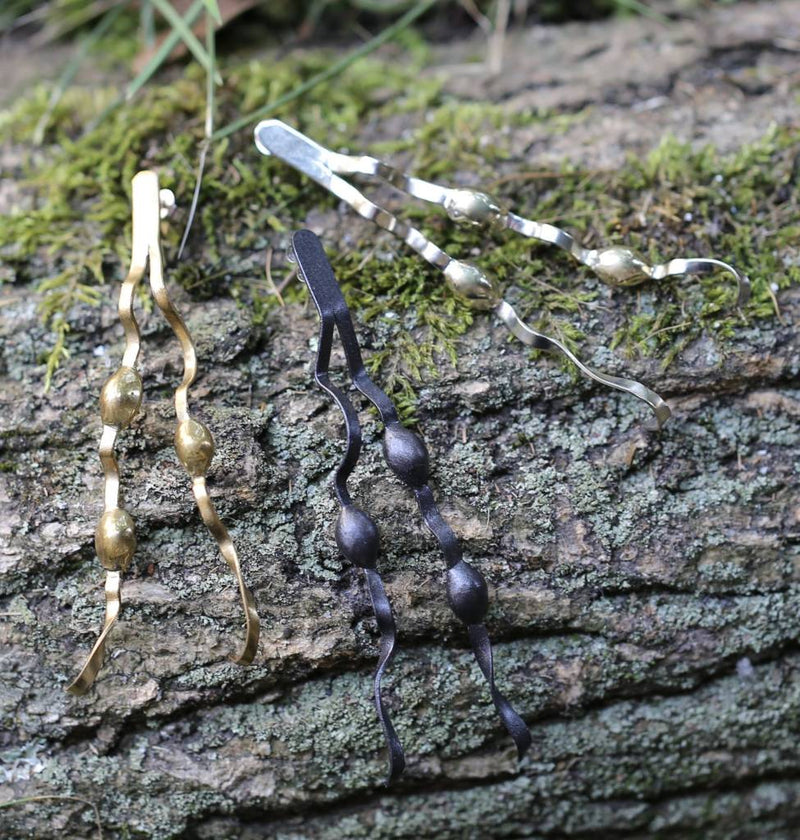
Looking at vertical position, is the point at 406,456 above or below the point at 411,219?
below

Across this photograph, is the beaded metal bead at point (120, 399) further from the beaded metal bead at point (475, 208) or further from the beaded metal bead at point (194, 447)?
the beaded metal bead at point (475, 208)

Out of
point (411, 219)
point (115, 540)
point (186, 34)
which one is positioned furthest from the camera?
point (186, 34)

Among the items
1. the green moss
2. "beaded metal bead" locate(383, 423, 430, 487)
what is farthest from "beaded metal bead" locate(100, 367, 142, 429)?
"beaded metal bead" locate(383, 423, 430, 487)

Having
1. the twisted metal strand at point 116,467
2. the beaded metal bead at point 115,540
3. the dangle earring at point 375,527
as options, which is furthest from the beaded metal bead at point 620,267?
the beaded metal bead at point 115,540

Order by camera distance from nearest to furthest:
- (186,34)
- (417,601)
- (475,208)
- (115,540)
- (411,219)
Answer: (115,540) → (417,601) → (475,208) → (411,219) → (186,34)

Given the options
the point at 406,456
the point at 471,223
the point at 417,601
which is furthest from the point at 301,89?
the point at 417,601

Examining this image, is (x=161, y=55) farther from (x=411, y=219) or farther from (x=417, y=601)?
(x=417, y=601)

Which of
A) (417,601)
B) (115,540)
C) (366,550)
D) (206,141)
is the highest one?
(206,141)

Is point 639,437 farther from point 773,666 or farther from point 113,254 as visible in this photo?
point 113,254
